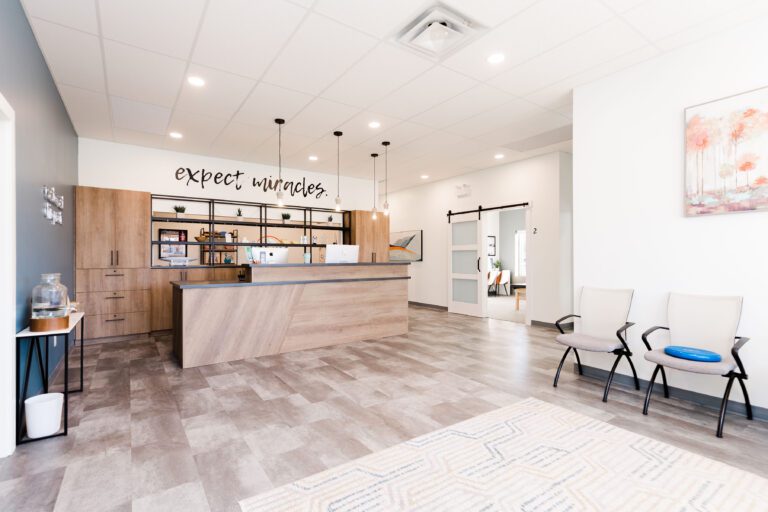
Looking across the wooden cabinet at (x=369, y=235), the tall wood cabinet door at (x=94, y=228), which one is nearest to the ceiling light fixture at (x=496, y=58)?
the wooden cabinet at (x=369, y=235)

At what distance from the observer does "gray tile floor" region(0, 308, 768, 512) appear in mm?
2062

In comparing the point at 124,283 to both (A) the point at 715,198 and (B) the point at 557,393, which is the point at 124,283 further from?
(A) the point at 715,198

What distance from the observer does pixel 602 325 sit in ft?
12.3

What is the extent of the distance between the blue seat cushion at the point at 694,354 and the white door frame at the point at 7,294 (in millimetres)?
4748

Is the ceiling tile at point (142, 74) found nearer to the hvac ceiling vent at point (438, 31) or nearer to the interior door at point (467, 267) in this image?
the hvac ceiling vent at point (438, 31)

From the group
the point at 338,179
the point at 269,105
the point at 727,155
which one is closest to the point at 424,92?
the point at 269,105

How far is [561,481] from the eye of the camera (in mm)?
2070

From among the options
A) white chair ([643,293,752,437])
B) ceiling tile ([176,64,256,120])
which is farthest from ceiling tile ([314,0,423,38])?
white chair ([643,293,752,437])

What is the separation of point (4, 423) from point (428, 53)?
14.0 ft

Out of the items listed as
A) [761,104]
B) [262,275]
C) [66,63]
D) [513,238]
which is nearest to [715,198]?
[761,104]

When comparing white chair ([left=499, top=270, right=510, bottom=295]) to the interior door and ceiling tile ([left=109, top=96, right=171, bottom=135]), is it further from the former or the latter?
ceiling tile ([left=109, top=96, right=171, bottom=135])

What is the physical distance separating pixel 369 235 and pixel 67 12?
6046 millimetres

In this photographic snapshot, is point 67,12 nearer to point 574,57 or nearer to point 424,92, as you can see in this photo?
point 424,92

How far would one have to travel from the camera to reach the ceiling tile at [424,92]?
3930 mm
